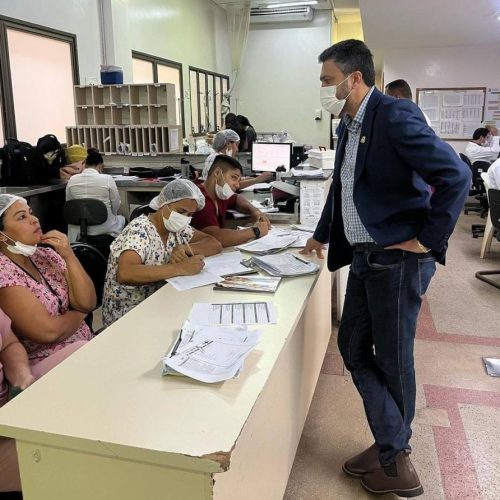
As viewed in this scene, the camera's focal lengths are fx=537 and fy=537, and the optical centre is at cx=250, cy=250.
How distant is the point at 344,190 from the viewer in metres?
1.85

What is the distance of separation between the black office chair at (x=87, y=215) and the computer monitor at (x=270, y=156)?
202cm

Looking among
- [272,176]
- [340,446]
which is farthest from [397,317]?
[272,176]

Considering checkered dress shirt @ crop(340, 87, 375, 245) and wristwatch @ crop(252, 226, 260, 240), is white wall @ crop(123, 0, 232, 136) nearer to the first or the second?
wristwatch @ crop(252, 226, 260, 240)

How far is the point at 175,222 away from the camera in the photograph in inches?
90.4

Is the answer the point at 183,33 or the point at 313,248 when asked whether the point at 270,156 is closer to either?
the point at 313,248

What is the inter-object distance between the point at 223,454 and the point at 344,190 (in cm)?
110

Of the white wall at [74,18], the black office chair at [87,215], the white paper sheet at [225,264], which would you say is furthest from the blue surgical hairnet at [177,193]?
the white wall at [74,18]

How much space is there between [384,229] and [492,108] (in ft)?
27.2

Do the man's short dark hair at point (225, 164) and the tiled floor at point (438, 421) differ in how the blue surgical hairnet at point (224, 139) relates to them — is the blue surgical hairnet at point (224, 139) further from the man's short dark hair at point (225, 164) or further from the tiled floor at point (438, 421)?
the tiled floor at point (438, 421)

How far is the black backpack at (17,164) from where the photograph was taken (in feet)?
14.5

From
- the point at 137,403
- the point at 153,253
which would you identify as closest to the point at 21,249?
the point at 153,253

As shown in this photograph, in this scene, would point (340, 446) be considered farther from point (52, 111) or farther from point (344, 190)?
point (52, 111)

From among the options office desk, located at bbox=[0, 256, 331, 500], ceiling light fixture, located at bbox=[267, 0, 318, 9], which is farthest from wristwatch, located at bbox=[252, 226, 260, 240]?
ceiling light fixture, located at bbox=[267, 0, 318, 9]

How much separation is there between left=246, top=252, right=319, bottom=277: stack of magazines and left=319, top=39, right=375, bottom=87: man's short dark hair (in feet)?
2.51
